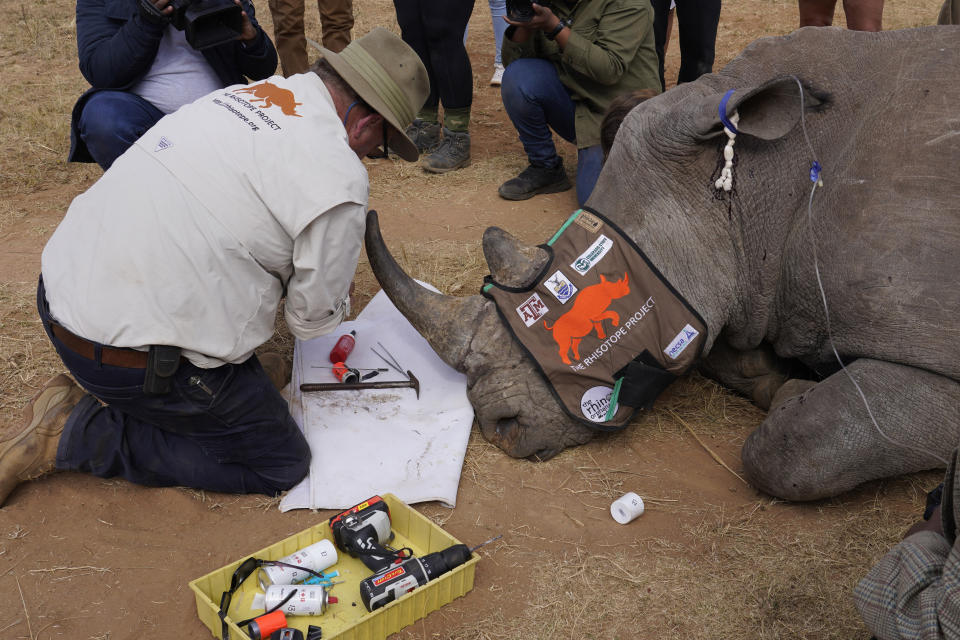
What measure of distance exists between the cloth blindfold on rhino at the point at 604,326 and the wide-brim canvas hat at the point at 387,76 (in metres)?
0.83

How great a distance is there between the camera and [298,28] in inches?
284

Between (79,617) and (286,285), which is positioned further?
(286,285)

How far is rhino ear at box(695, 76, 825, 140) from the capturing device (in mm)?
3264

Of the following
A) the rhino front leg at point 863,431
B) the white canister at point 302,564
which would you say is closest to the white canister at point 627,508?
the rhino front leg at point 863,431

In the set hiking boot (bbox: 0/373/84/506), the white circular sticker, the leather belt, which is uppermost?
the leather belt

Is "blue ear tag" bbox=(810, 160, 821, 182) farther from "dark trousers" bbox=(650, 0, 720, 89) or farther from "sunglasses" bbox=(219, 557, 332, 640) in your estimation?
"dark trousers" bbox=(650, 0, 720, 89)

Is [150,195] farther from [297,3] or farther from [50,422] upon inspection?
[297,3]

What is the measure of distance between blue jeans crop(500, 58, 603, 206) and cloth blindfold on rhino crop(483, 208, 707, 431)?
2.16m

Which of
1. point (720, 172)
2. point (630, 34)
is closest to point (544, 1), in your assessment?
point (630, 34)

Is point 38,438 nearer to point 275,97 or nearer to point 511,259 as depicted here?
point 275,97

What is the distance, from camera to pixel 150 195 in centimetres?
296

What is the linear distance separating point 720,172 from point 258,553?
221cm

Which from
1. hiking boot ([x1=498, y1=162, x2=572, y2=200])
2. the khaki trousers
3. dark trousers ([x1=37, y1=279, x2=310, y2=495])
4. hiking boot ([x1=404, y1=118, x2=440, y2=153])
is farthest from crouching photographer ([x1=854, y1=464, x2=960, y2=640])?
the khaki trousers

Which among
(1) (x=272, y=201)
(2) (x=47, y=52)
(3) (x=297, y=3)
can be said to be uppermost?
(1) (x=272, y=201)
